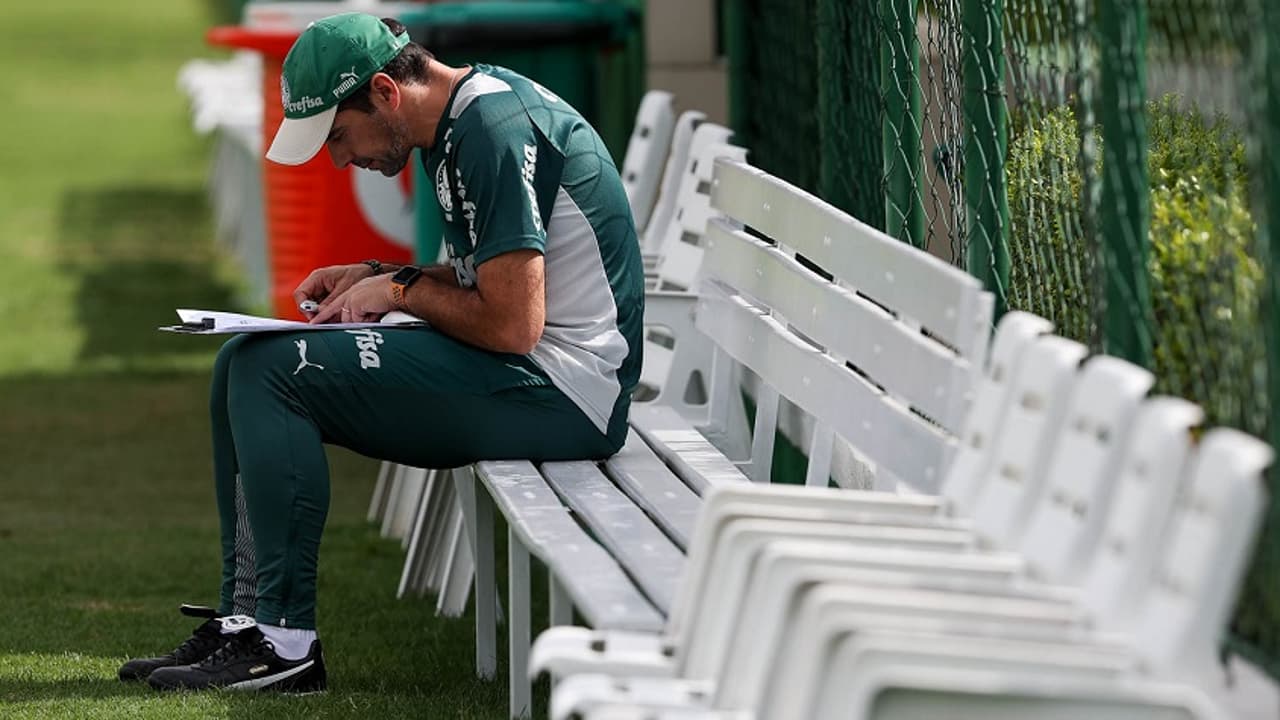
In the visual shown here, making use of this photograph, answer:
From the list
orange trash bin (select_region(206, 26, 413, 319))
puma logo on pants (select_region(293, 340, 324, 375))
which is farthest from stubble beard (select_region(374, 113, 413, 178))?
orange trash bin (select_region(206, 26, 413, 319))

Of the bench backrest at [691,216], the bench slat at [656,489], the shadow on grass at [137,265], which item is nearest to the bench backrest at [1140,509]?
the bench slat at [656,489]

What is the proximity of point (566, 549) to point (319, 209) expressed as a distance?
21.4 feet

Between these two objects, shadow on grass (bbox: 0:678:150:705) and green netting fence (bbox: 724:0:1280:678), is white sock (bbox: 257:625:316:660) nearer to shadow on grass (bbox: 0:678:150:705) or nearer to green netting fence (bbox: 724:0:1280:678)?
shadow on grass (bbox: 0:678:150:705)

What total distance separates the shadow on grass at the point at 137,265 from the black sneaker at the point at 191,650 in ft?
19.1

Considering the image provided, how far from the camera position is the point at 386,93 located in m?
4.61

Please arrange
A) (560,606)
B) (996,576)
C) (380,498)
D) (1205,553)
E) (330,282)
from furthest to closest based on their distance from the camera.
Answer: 1. (380,498)
2. (330,282)
3. (560,606)
4. (996,576)
5. (1205,553)

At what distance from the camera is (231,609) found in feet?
15.7

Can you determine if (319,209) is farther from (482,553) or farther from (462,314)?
(462,314)

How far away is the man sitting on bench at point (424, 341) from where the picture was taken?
4543 millimetres

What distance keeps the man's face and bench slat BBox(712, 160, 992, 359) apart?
31.1 inches

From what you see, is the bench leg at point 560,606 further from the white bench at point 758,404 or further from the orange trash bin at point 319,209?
the orange trash bin at point 319,209

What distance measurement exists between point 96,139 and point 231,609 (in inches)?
742

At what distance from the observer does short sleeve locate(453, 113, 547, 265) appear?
14.6ft

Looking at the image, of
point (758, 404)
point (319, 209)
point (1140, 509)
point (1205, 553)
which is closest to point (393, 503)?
point (758, 404)
